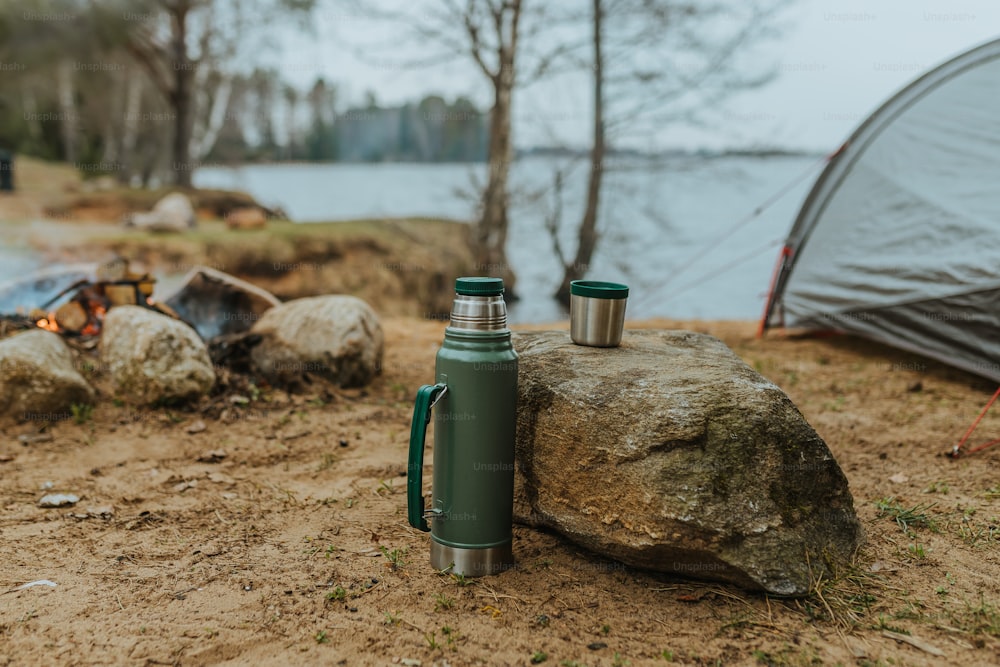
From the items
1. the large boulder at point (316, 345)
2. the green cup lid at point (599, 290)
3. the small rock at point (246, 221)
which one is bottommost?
the large boulder at point (316, 345)

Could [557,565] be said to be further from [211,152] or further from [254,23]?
[211,152]

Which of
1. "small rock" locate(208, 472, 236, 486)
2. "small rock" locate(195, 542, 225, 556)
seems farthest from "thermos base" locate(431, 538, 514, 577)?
"small rock" locate(208, 472, 236, 486)

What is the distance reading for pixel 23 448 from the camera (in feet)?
14.9

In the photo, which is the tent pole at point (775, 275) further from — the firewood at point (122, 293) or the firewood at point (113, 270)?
the firewood at point (113, 270)

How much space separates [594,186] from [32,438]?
1071 cm

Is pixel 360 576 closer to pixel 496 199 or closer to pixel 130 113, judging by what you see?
pixel 496 199

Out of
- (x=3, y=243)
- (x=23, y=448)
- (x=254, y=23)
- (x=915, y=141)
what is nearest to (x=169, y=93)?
(x=254, y=23)

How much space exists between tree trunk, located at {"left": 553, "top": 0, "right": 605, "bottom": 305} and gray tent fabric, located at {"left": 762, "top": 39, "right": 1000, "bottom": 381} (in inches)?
213

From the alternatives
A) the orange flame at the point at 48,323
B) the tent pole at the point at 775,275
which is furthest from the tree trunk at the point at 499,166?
the orange flame at the point at 48,323

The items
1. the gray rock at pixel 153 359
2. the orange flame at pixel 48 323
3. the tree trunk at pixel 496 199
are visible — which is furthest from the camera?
the tree trunk at pixel 496 199

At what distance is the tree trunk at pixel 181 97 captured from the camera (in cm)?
1532

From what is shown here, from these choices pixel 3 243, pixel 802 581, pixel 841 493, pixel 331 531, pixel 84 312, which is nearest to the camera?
pixel 802 581

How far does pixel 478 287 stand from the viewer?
2.84m

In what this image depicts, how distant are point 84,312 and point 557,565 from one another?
520 cm
